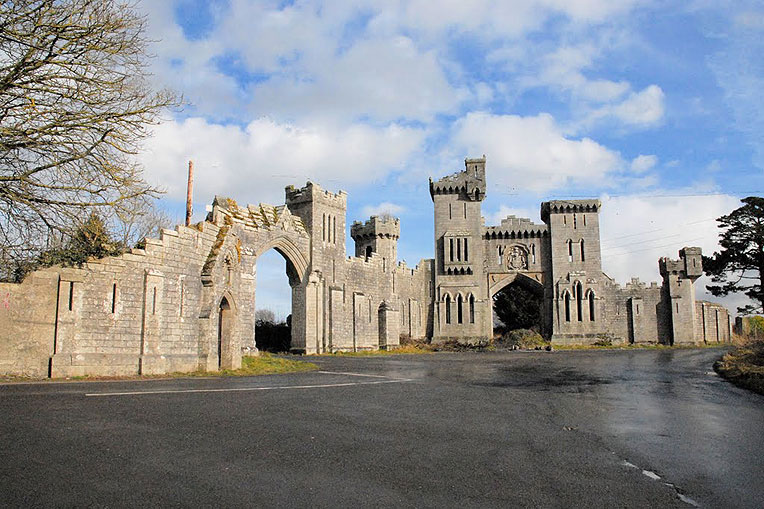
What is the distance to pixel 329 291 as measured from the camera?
35.2 metres

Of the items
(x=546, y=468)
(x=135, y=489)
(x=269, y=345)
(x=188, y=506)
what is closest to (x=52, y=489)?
(x=135, y=489)

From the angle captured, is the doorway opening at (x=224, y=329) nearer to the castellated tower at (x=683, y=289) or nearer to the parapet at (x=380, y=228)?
the parapet at (x=380, y=228)

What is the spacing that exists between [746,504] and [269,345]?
34.1 m

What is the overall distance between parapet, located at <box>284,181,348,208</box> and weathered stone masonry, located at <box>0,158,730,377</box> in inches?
3.6

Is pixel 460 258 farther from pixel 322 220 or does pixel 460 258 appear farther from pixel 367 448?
pixel 367 448

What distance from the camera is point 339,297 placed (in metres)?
36.0

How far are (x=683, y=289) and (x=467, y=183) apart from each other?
2010cm

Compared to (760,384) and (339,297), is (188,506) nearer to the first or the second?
(760,384)

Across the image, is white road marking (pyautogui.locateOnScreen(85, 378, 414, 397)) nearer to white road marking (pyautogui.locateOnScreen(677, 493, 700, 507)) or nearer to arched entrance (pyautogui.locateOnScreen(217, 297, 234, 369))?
arched entrance (pyautogui.locateOnScreen(217, 297, 234, 369))

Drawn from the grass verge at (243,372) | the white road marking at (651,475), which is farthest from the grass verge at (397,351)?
the white road marking at (651,475)

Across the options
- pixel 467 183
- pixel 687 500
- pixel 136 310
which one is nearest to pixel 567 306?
pixel 467 183

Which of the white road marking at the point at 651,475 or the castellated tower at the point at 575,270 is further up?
the castellated tower at the point at 575,270

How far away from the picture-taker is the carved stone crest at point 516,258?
2008 inches

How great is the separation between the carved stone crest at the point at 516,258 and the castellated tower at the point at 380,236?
410 inches
